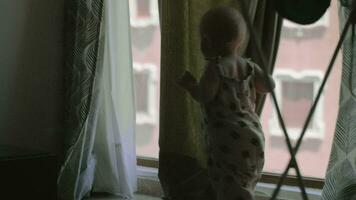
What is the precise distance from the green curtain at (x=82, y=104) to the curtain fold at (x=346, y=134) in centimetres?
105

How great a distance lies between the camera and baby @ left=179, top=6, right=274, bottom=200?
173 cm

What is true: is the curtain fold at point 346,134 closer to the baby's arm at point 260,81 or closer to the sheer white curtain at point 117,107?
the baby's arm at point 260,81

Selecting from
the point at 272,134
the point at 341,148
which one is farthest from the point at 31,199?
the point at 341,148

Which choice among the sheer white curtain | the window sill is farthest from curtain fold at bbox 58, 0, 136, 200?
the window sill

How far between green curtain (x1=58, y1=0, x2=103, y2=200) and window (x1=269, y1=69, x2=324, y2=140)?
82cm

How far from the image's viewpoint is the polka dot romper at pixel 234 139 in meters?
1.74

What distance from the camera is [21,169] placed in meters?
1.96

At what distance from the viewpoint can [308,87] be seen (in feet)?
7.07

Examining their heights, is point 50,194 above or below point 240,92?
below

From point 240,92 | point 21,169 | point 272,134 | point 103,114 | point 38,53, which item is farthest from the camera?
point 38,53

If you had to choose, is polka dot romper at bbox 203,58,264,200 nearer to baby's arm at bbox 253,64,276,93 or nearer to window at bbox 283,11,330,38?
baby's arm at bbox 253,64,276,93

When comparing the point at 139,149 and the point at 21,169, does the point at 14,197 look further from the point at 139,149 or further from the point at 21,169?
the point at 139,149

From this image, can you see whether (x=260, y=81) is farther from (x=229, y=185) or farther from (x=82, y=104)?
(x=82, y=104)

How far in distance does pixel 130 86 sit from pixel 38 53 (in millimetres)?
542
